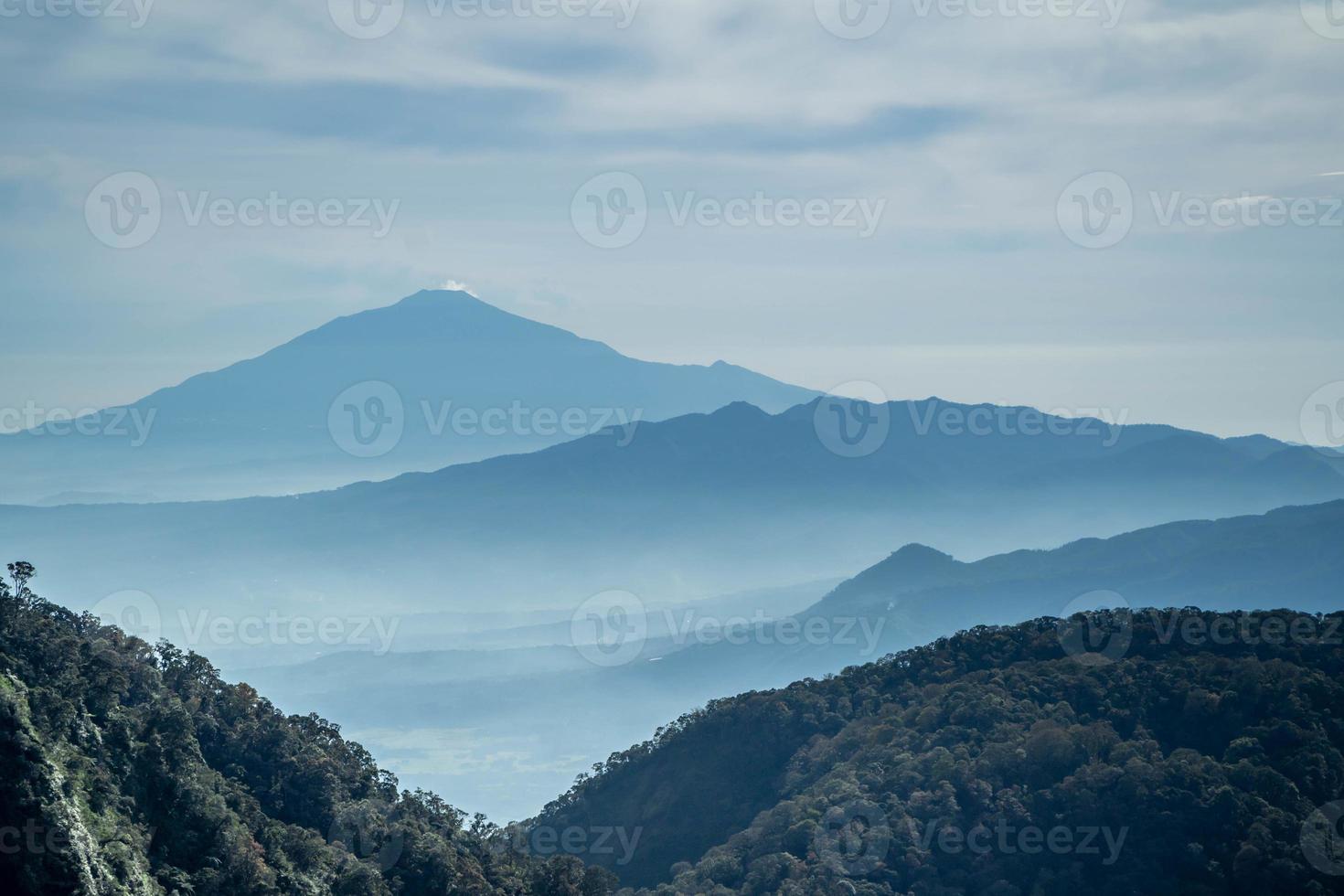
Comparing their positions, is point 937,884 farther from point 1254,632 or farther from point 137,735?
point 137,735

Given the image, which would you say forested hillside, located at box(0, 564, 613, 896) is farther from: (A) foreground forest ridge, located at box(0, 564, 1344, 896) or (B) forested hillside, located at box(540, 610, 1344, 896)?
(B) forested hillside, located at box(540, 610, 1344, 896)

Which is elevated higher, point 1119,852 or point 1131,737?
point 1131,737

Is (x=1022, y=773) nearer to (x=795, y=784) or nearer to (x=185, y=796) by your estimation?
(x=795, y=784)

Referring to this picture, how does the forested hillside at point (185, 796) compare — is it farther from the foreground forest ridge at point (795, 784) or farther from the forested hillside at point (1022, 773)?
the forested hillside at point (1022, 773)

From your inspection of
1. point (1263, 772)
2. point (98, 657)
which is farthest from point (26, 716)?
point (1263, 772)

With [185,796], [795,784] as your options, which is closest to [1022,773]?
[795,784]

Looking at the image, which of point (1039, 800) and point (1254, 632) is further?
point (1254, 632)
